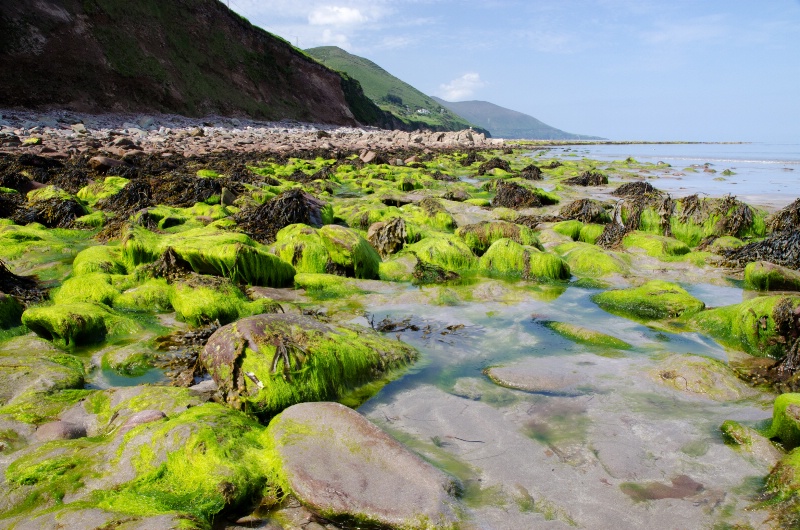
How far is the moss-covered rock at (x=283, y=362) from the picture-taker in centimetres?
330

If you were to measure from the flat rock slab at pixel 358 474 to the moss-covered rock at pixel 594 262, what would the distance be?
17.1ft

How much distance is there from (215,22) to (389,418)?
47671 mm

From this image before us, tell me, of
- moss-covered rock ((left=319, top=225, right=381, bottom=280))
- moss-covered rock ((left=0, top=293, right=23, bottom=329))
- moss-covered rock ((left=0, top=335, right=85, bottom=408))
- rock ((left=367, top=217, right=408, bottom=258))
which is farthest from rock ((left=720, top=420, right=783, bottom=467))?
moss-covered rock ((left=0, top=293, right=23, bottom=329))

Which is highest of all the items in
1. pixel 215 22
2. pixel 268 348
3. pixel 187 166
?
pixel 215 22

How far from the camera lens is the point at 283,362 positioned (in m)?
3.41

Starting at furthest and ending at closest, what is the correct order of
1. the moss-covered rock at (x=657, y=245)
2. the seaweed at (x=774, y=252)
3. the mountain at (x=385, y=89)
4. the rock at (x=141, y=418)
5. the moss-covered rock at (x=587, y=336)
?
the mountain at (x=385, y=89), the moss-covered rock at (x=657, y=245), the seaweed at (x=774, y=252), the moss-covered rock at (x=587, y=336), the rock at (x=141, y=418)

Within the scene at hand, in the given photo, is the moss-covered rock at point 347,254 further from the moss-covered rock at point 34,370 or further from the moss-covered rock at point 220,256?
the moss-covered rock at point 34,370

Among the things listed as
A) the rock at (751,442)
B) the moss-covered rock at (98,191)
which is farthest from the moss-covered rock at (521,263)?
the moss-covered rock at (98,191)

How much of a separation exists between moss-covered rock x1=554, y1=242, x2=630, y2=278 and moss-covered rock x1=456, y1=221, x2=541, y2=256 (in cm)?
64

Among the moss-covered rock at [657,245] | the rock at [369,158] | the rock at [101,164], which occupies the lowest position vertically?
the moss-covered rock at [657,245]

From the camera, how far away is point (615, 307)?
571cm

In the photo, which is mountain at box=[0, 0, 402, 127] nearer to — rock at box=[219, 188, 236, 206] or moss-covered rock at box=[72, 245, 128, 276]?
rock at box=[219, 188, 236, 206]

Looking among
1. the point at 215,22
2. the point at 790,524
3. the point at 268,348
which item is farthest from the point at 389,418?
the point at 215,22

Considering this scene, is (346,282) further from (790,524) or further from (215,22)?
(215,22)
